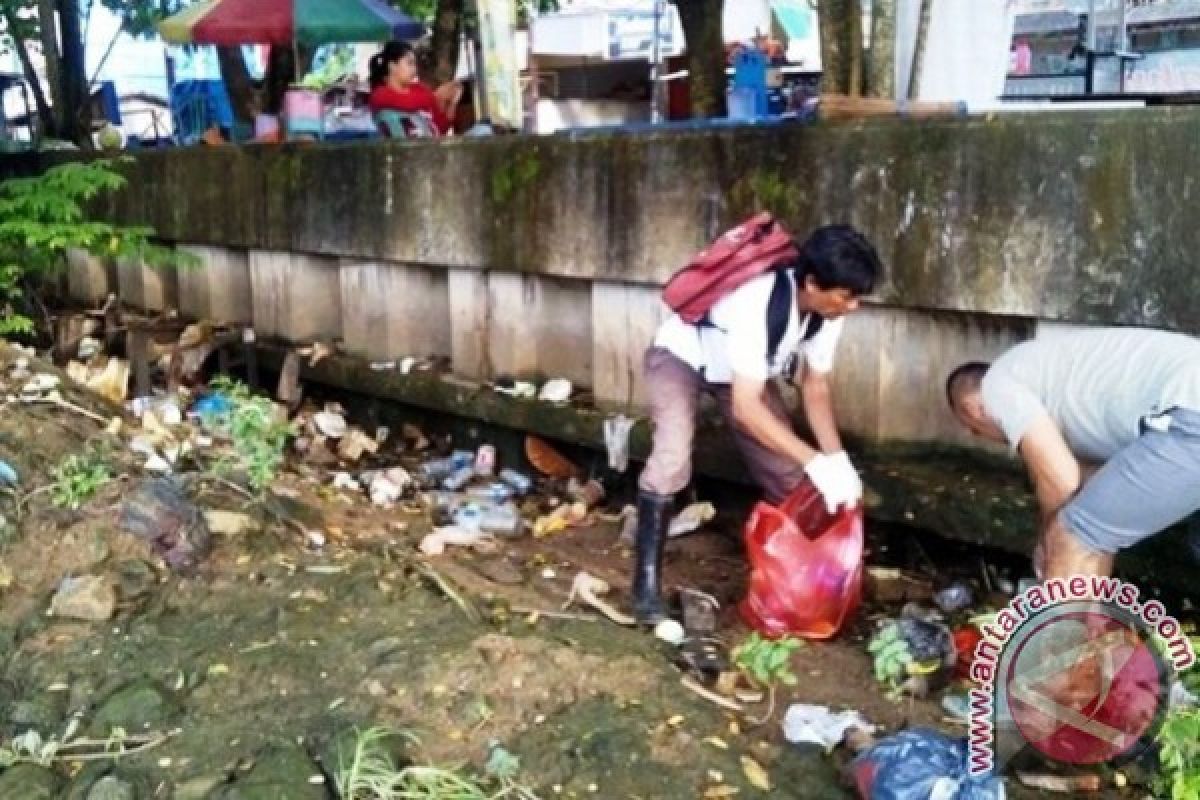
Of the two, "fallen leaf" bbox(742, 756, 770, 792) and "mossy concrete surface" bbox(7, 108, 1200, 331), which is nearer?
"fallen leaf" bbox(742, 756, 770, 792)

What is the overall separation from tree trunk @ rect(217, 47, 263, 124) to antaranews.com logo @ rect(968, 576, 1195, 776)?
9.47 meters

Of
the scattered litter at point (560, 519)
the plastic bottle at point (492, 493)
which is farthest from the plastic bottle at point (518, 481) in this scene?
the scattered litter at point (560, 519)

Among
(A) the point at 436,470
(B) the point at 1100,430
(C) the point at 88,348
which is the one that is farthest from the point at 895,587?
(C) the point at 88,348

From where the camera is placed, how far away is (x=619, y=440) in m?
6.09

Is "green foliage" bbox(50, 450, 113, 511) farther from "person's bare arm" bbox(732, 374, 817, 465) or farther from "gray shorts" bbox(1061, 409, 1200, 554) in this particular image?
"gray shorts" bbox(1061, 409, 1200, 554)

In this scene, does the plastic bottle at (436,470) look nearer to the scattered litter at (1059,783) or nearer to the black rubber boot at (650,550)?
the black rubber boot at (650,550)

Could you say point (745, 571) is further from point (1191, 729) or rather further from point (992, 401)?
point (1191, 729)

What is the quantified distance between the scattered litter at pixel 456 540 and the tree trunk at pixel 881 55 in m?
2.50

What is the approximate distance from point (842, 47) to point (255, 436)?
9.81 ft

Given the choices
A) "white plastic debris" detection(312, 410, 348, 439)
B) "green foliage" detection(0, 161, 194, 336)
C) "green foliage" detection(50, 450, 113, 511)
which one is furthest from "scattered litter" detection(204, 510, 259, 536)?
"green foliage" detection(0, 161, 194, 336)

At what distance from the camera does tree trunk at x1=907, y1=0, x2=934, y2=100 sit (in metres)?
6.66

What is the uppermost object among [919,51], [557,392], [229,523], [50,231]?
[919,51]

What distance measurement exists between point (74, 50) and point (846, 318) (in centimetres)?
1025

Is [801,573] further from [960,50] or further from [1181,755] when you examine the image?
[960,50]
